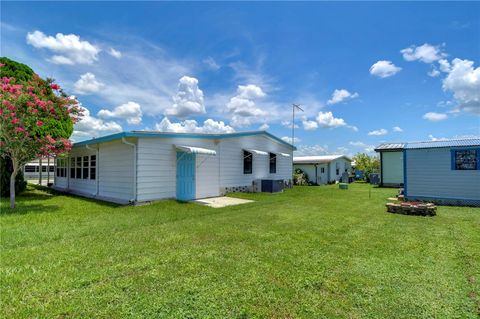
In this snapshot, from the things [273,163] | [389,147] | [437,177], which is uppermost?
[389,147]

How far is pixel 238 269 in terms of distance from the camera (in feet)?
12.9

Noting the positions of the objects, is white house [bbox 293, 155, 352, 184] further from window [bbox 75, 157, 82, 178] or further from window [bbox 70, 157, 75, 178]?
window [bbox 70, 157, 75, 178]

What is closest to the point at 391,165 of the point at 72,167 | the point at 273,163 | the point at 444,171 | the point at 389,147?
the point at 389,147

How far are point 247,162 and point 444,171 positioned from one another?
8993 millimetres

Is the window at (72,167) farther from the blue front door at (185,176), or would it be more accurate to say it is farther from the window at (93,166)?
the blue front door at (185,176)

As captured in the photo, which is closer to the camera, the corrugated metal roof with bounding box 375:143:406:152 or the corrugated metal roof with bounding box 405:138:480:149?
the corrugated metal roof with bounding box 405:138:480:149

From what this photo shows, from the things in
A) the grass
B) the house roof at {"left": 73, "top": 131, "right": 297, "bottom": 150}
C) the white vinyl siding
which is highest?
the house roof at {"left": 73, "top": 131, "right": 297, "bottom": 150}

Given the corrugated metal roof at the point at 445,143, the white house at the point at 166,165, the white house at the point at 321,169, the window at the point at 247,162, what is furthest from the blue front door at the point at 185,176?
the white house at the point at 321,169

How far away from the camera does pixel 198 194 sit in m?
A: 11.9

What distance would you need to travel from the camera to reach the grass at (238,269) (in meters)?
2.90

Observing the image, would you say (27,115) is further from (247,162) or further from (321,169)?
(321,169)

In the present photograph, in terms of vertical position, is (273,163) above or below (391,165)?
above

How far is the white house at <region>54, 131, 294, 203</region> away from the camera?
33.3ft

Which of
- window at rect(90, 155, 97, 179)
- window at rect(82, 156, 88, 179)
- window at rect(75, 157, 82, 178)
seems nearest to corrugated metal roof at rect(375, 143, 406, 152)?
window at rect(90, 155, 97, 179)
